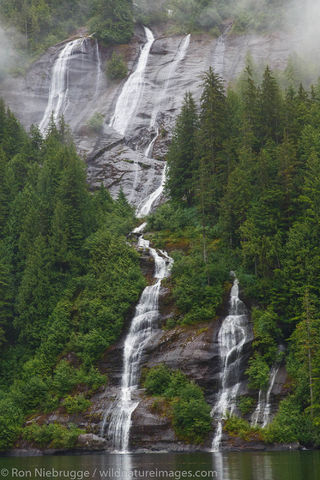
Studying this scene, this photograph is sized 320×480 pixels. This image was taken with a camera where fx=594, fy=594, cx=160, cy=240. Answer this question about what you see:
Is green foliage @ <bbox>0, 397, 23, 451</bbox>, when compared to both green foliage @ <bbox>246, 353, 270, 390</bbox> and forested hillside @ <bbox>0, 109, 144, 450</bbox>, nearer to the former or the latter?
forested hillside @ <bbox>0, 109, 144, 450</bbox>

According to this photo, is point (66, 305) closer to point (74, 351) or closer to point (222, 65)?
point (74, 351)

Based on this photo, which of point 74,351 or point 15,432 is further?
point 74,351

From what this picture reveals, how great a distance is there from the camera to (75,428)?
160 feet

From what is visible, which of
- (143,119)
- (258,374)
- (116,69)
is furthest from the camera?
(116,69)

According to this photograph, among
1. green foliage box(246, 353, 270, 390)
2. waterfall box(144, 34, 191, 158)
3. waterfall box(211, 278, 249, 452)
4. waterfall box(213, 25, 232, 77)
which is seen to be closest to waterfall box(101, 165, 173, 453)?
waterfall box(211, 278, 249, 452)

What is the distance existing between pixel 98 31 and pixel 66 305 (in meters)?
80.4

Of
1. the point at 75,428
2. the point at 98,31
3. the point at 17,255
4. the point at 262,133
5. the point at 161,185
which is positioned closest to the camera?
the point at 75,428

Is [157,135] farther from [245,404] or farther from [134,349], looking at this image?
[245,404]

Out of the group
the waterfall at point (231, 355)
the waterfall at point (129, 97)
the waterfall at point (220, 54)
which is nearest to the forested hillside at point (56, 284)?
the waterfall at point (231, 355)

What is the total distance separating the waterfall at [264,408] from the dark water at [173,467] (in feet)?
16.5

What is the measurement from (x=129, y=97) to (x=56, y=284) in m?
54.0

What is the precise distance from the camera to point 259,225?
59.8m

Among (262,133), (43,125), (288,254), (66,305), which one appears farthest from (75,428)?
(43,125)

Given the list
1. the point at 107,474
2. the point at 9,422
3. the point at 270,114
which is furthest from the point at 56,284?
the point at 107,474
